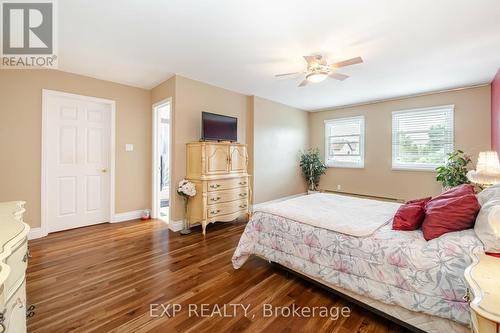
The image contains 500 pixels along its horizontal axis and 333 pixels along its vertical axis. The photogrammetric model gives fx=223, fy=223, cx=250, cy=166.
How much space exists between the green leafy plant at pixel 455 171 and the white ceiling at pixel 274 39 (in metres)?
1.32

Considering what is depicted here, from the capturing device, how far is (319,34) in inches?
95.9

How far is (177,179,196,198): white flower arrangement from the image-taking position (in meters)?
3.51

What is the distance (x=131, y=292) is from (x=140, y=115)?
329cm

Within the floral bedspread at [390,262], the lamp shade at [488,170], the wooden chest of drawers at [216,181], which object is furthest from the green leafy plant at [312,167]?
the floral bedspread at [390,262]

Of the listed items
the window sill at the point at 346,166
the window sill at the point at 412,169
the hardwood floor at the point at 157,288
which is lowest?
the hardwood floor at the point at 157,288

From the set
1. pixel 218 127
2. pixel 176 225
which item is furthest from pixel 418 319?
pixel 218 127

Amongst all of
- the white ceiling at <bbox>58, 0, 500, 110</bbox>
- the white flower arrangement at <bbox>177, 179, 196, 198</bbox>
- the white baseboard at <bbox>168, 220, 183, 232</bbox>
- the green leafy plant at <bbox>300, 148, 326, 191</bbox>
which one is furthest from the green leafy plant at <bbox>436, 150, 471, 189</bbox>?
the white baseboard at <bbox>168, 220, 183, 232</bbox>

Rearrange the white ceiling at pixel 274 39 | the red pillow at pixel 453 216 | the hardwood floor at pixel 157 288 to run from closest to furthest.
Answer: the red pillow at pixel 453 216 < the hardwood floor at pixel 157 288 < the white ceiling at pixel 274 39

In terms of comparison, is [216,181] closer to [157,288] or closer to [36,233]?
[157,288]

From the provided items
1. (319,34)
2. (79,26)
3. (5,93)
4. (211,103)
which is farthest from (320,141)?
(5,93)

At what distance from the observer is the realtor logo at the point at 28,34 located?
2.04 meters

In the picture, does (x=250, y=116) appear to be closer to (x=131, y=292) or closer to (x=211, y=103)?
(x=211, y=103)

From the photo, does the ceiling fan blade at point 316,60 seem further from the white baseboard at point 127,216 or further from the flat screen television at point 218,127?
the white baseboard at point 127,216

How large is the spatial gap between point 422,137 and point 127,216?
6146 millimetres
